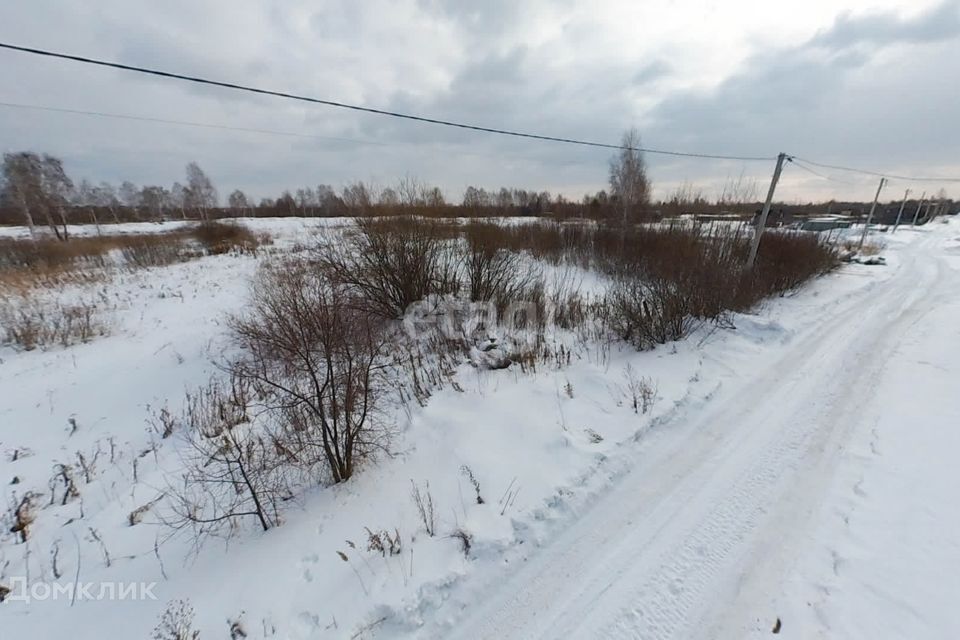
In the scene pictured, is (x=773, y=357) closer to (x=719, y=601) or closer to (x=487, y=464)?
(x=719, y=601)

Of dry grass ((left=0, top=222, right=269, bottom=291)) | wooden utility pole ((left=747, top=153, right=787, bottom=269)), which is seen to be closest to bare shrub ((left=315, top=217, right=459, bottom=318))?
wooden utility pole ((left=747, top=153, right=787, bottom=269))

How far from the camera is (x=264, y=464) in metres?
3.14

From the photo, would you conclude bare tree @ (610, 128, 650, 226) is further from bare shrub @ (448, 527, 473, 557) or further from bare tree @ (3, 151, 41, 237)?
bare tree @ (3, 151, 41, 237)

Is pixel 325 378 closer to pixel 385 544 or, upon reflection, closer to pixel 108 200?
pixel 385 544

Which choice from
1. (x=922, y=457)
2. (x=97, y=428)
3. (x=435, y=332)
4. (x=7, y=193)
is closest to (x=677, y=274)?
(x=922, y=457)

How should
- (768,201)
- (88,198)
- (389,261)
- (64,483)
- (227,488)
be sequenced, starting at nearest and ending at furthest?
(227,488) → (64,483) → (389,261) → (768,201) → (88,198)

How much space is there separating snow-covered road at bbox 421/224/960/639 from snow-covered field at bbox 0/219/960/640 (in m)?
0.01

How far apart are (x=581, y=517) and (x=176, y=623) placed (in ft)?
9.46

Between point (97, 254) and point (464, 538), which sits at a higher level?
point (97, 254)

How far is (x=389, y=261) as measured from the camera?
786cm

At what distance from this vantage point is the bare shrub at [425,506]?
105 inches

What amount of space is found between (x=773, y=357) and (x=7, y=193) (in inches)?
1896

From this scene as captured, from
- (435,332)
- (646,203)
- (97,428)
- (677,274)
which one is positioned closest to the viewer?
(97,428)

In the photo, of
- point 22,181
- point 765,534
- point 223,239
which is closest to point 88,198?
point 22,181
